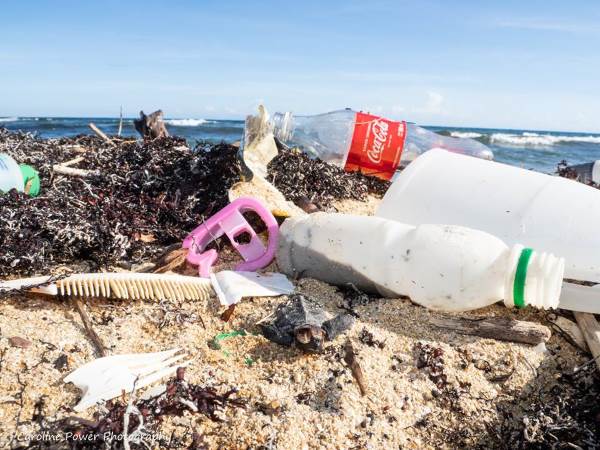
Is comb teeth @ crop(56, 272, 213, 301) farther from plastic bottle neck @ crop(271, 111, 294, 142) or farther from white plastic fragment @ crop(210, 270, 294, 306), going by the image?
plastic bottle neck @ crop(271, 111, 294, 142)

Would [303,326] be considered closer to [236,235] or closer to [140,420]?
[140,420]

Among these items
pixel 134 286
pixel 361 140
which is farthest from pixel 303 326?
pixel 361 140

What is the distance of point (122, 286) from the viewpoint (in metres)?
2.12

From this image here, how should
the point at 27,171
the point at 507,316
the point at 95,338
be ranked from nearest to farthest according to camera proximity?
the point at 95,338 < the point at 507,316 < the point at 27,171

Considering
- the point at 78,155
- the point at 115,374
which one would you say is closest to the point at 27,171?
the point at 78,155

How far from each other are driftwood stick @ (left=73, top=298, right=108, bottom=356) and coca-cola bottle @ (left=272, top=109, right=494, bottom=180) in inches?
88.8

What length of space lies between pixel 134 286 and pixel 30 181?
5.81 feet

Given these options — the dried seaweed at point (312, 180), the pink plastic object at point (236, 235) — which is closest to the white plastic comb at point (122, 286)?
the pink plastic object at point (236, 235)

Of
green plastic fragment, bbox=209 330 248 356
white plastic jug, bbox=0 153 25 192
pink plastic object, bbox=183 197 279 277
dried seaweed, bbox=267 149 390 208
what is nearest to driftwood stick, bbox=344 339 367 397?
green plastic fragment, bbox=209 330 248 356

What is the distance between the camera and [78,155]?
4.61m

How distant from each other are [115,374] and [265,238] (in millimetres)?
1322

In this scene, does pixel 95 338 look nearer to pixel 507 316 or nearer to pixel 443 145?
pixel 507 316

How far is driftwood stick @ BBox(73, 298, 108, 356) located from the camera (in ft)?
5.95

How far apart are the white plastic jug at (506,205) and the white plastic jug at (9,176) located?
226cm
